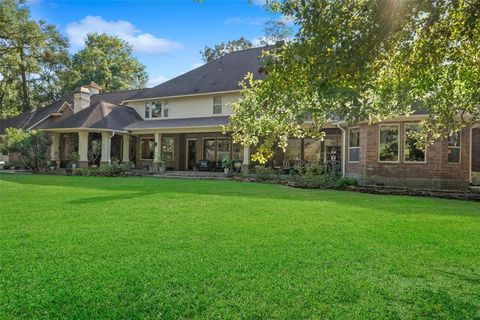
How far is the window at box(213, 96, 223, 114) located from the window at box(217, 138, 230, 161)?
1864 millimetres

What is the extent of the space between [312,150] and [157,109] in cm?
1178

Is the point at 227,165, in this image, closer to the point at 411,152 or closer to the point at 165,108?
the point at 165,108

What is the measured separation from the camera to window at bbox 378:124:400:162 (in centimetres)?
1602

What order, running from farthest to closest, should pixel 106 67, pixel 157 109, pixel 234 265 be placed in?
pixel 106 67 → pixel 157 109 → pixel 234 265

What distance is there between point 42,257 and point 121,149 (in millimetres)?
24088

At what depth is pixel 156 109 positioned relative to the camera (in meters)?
27.1

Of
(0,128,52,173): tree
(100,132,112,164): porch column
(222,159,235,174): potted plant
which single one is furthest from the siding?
(0,128,52,173): tree

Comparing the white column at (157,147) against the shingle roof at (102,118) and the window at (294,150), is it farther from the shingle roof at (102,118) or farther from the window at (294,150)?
the window at (294,150)

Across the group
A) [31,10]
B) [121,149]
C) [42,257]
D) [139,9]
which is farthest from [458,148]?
[31,10]

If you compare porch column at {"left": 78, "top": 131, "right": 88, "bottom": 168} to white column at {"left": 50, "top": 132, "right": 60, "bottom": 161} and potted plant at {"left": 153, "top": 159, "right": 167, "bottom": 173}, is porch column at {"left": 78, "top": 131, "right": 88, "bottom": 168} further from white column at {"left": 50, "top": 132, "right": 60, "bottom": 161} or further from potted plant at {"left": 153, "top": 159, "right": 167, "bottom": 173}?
potted plant at {"left": 153, "top": 159, "right": 167, "bottom": 173}

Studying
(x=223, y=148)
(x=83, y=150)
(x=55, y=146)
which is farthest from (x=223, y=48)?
(x=83, y=150)

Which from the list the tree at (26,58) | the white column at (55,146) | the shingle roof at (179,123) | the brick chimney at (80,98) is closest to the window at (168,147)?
the shingle roof at (179,123)

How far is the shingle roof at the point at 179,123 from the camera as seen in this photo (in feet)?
74.7

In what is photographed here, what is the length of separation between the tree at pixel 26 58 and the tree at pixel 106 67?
2343mm
